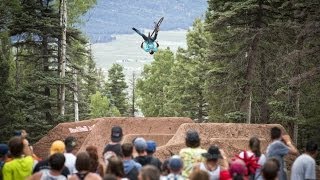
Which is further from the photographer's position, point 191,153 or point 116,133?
point 116,133

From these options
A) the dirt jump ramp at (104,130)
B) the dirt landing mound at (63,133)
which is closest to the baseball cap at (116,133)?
the dirt jump ramp at (104,130)

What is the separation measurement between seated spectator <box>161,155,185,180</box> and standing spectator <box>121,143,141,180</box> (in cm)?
67

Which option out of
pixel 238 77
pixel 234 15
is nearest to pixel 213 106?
pixel 238 77

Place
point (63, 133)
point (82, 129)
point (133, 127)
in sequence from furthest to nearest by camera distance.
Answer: point (82, 129) < point (133, 127) < point (63, 133)

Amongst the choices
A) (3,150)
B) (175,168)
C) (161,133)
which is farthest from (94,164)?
(161,133)

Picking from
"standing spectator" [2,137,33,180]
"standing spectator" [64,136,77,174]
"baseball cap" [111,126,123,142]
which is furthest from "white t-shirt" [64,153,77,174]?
"baseball cap" [111,126,123,142]

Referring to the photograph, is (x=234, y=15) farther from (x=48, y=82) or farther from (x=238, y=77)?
(x=48, y=82)

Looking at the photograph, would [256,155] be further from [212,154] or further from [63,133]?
[63,133]

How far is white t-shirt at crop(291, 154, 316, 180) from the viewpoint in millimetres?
9922

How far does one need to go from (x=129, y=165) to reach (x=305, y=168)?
3472 millimetres

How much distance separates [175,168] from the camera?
8.34 m

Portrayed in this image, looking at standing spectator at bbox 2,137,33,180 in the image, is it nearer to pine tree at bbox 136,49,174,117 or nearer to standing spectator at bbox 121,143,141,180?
standing spectator at bbox 121,143,141,180

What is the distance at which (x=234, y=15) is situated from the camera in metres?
30.2

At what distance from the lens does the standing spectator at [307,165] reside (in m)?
9.92
